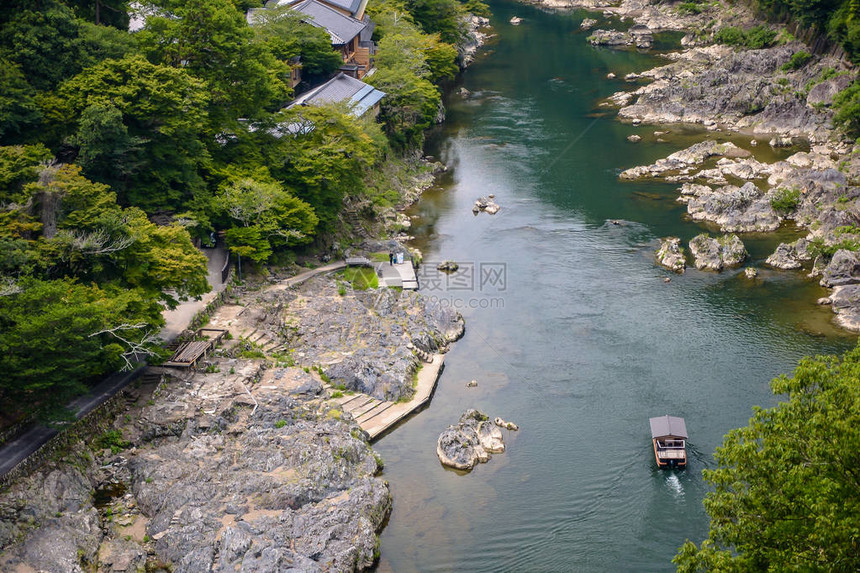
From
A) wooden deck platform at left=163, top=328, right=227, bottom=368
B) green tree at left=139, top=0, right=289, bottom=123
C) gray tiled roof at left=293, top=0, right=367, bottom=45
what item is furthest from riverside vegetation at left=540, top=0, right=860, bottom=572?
green tree at left=139, top=0, right=289, bottom=123

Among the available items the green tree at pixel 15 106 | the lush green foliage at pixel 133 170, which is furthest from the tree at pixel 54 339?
the green tree at pixel 15 106

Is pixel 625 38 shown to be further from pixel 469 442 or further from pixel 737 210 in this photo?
pixel 469 442

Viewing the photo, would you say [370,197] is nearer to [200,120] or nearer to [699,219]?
[200,120]

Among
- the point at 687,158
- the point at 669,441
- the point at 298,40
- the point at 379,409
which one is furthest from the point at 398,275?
the point at 687,158

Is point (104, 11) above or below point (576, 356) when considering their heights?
above

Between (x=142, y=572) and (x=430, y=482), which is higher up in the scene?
(x=142, y=572)

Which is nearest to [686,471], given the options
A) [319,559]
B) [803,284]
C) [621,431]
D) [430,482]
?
[621,431]

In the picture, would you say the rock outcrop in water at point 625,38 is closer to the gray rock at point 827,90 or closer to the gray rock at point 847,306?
the gray rock at point 827,90
